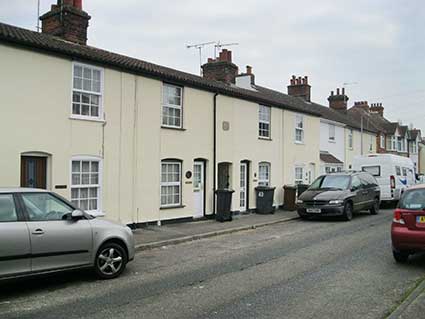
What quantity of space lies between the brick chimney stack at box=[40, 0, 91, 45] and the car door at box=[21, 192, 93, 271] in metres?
8.45

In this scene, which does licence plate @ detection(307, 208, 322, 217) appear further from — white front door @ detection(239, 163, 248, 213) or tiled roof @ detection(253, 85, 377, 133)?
tiled roof @ detection(253, 85, 377, 133)

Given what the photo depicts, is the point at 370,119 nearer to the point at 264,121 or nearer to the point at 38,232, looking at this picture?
the point at 264,121

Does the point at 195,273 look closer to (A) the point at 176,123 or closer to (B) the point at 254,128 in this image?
(A) the point at 176,123

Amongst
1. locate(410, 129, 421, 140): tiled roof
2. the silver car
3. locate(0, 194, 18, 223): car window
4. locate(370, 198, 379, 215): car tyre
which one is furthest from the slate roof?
locate(410, 129, 421, 140): tiled roof

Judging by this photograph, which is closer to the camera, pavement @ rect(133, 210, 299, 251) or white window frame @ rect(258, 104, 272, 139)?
pavement @ rect(133, 210, 299, 251)

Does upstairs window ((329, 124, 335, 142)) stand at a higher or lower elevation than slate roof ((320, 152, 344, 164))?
higher

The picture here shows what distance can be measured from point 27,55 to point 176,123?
18.7ft

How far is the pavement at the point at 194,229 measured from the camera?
11.4 meters

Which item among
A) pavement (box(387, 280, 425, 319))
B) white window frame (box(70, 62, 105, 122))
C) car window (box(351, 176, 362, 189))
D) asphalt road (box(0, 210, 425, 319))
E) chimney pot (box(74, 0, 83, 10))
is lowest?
asphalt road (box(0, 210, 425, 319))

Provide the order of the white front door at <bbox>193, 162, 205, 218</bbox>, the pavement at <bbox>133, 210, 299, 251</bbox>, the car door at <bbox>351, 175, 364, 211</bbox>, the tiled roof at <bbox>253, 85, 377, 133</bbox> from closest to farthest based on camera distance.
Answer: the pavement at <bbox>133, 210, 299, 251</bbox> → the white front door at <bbox>193, 162, 205, 218</bbox> → the car door at <bbox>351, 175, 364, 211</bbox> → the tiled roof at <bbox>253, 85, 377, 133</bbox>

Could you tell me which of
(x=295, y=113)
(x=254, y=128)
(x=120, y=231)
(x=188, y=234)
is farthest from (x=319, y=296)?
(x=295, y=113)

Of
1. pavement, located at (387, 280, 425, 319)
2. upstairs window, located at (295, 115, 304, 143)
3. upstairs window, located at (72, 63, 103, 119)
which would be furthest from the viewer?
upstairs window, located at (295, 115, 304, 143)

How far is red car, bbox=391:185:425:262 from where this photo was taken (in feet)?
26.9

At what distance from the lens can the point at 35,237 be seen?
681cm
